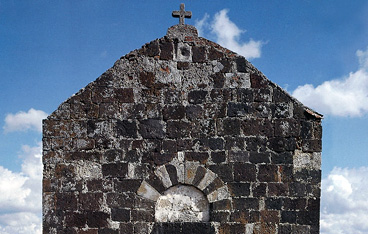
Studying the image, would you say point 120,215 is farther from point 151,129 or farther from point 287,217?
point 287,217

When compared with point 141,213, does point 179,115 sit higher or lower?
higher

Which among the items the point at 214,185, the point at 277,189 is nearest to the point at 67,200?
the point at 214,185

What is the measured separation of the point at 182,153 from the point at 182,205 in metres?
0.84

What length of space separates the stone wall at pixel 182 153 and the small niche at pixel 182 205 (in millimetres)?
16

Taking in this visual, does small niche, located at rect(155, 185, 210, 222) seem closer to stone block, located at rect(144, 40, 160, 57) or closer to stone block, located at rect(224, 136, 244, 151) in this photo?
stone block, located at rect(224, 136, 244, 151)

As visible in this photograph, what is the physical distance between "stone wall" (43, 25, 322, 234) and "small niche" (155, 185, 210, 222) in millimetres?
16

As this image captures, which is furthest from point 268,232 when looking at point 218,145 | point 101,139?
point 101,139

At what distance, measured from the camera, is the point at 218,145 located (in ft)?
23.8

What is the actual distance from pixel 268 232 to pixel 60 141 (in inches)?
146

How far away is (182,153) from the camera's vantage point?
23.7 ft

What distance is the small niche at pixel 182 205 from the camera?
721 centimetres

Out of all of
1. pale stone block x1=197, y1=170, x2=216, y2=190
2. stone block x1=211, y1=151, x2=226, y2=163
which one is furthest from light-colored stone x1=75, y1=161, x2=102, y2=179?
stone block x1=211, y1=151, x2=226, y2=163

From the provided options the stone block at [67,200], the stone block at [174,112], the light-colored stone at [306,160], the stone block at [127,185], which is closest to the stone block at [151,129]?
the stone block at [174,112]

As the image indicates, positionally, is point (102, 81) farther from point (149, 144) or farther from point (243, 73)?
point (243, 73)
